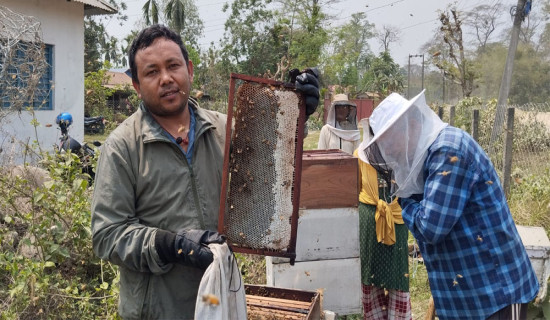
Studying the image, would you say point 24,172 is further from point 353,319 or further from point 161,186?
point 353,319

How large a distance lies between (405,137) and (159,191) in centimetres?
127

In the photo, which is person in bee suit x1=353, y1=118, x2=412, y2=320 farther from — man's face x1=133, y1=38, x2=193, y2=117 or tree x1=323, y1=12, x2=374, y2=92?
tree x1=323, y1=12, x2=374, y2=92

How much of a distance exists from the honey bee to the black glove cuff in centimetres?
19

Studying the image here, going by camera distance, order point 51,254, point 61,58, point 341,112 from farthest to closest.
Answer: point 61,58, point 341,112, point 51,254

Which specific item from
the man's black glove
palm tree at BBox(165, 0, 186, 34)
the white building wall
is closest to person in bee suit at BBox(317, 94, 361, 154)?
the man's black glove

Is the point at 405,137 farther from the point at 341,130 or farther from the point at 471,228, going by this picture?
the point at 341,130

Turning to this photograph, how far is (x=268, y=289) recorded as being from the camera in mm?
3178

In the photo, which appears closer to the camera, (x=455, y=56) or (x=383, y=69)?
(x=455, y=56)

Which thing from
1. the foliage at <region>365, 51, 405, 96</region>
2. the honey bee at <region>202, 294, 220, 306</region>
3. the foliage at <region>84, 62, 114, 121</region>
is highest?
the foliage at <region>365, 51, 405, 96</region>

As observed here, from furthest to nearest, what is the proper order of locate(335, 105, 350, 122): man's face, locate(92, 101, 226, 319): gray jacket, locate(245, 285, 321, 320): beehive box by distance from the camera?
locate(335, 105, 350, 122): man's face
locate(245, 285, 321, 320): beehive box
locate(92, 101, 226, 319): gray jacket

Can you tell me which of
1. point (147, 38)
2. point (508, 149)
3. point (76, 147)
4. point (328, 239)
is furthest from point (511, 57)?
point (147, 38)

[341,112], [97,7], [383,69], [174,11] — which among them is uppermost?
[174,11]

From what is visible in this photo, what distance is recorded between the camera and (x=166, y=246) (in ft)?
6.01

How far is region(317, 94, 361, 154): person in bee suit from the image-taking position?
568cm
